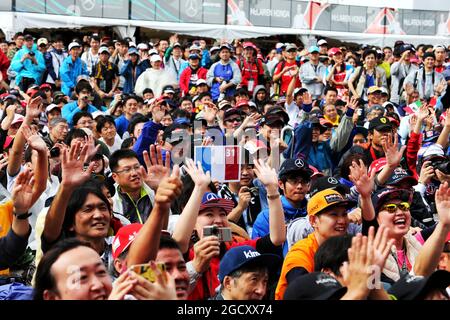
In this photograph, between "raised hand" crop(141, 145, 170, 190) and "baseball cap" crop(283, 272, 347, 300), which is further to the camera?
"raised hand" crop(141, 145, 170, 190)

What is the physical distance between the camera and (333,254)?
12.1 ft

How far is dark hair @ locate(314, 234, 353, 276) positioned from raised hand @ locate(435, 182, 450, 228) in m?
0.77

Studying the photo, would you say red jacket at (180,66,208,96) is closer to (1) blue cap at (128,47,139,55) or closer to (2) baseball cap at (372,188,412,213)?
(1) blue cap at (128,47,139,55)

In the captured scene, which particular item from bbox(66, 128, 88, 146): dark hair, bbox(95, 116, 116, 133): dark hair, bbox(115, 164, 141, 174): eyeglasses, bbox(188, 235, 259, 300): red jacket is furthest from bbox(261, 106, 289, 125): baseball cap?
bbox(188, 235, 259, 300): red jacket

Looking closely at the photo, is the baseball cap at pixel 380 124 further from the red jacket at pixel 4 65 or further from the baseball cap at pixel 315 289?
the red jacket at pixel 4 65

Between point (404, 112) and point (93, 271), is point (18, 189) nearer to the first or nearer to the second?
point (93, 271)

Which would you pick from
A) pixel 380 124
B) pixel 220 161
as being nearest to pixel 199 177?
pixel 220 161

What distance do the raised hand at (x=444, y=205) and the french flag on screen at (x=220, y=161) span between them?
6.76 ft

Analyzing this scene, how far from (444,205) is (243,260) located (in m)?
1.19

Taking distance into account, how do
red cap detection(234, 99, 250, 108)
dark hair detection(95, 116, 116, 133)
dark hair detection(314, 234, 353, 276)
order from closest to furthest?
1. dark hair detection(314, 234, 353, 276)
2. dark hair detection(95, 116, 116, 133)
3. red cap detection(234, 99, 250, 108)

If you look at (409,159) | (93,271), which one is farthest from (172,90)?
(93,271)

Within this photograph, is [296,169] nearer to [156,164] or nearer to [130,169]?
[130,169]

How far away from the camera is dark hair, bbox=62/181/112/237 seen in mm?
4188

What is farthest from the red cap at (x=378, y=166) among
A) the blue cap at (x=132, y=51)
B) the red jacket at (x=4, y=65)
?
the blue cap at (x=132, y=51)
